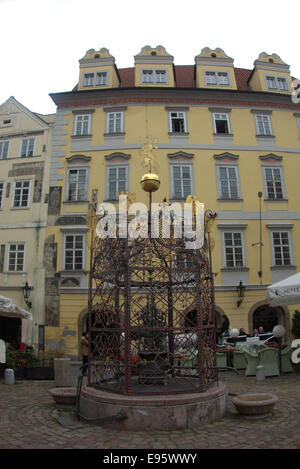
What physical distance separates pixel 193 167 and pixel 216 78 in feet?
20.0

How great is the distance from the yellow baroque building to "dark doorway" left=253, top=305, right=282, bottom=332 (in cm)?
5

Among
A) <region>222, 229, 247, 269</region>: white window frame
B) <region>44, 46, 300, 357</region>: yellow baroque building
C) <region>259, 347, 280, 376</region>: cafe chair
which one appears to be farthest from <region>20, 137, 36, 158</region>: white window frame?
<region>259, 347, 280, 376</region>: cafe chair

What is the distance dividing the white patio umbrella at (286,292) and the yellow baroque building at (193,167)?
18.4ft

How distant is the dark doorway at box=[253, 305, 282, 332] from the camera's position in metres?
15.6

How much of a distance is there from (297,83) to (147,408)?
1816 centimetres

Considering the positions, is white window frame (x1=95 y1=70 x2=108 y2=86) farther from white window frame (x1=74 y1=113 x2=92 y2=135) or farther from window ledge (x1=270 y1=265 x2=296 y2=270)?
window ledge (x1=270 y1=265 x2=296 y2=270)

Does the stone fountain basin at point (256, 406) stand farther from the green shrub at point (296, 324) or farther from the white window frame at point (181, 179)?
the white window frame at point (181, 179)

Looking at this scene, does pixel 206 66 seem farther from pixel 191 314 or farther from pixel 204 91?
pixel 191 314

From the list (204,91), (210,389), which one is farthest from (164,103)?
(210,389)

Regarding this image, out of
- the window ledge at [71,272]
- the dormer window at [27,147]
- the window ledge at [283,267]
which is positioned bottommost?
the window ledge at [71,272]

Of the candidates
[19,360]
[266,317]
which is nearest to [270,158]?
[266,317]

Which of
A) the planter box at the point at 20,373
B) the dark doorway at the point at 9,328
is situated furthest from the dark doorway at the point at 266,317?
the dark doorway at the point at 9,328

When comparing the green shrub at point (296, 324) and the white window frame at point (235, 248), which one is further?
the white window frame at point (235, 248)

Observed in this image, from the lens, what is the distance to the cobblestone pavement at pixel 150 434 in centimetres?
425
